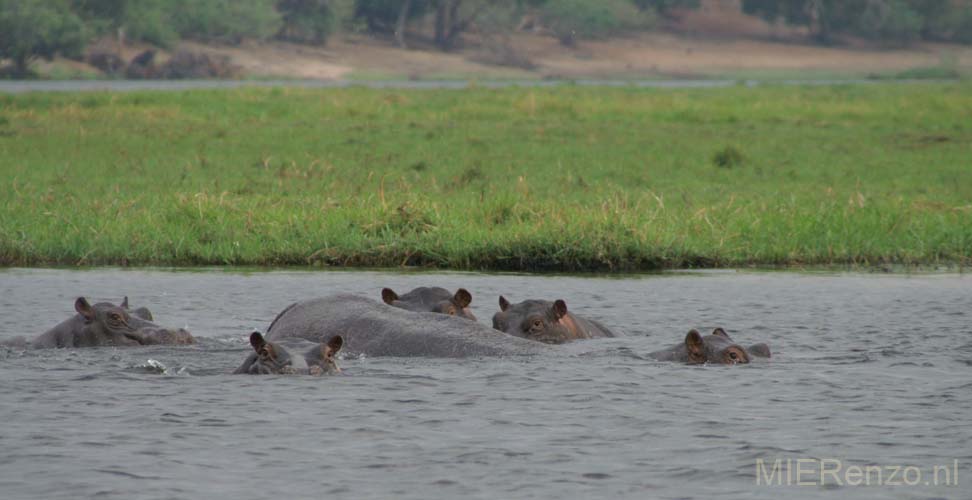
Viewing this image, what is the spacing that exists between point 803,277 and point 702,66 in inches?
2614

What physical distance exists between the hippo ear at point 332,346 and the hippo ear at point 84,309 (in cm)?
172

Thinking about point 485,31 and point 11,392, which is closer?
point 11,392

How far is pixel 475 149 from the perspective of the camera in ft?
79.3

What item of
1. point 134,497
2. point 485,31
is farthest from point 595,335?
point 485,31

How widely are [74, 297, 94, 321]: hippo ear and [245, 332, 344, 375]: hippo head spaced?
1.38 meters

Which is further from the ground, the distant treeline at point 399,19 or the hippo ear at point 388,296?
the distant treeline at point 399,19

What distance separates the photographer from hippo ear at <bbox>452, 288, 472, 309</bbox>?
9595 mm

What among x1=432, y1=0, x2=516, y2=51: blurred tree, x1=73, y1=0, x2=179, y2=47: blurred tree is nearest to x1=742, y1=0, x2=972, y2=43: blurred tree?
x1=432, y1=0, x2=516, y2=51: blurred tree

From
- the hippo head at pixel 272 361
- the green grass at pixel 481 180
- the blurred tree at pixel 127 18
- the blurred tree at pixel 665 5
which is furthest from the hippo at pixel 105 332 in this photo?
the blurred tree at pixel 665 5

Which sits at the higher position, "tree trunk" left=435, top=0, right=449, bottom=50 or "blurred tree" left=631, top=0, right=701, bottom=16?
"blurred tree" left=631, top=0, right=701, bottom=16

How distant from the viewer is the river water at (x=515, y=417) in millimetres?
6215

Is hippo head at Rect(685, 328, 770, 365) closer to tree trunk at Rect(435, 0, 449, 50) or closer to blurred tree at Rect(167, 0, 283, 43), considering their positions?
blurred tree at Rect(167, 0, 283, 43)

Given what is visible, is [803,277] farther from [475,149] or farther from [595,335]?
[475,149]

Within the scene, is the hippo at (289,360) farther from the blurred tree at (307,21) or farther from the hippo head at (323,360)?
the blurred tree at (307,21)
